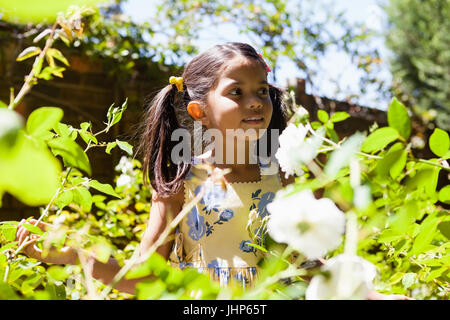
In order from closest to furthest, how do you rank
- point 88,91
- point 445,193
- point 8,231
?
1. point 445,193
2. point 8,231
3. point 88,91

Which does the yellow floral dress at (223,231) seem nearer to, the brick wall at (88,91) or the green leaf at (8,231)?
the green leaf at (8,231)

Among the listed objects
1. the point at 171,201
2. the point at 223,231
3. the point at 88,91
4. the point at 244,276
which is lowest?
the point at 244,276

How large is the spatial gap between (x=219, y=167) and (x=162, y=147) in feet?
0.72

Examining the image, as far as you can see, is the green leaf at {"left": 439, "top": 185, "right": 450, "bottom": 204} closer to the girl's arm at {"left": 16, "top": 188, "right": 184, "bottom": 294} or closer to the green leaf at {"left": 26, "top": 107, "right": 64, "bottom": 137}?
the green leaf at {"left": 26, "top": 107, "right": 64, "bottom": 137}

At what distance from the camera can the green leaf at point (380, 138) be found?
1.86ft

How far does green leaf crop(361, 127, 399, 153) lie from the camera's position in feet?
1.86

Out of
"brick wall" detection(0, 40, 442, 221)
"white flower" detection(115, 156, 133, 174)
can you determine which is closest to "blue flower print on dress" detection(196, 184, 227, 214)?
"white flower" detection(115, 156, 133, 174)

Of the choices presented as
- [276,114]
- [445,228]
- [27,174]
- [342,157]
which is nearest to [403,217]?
[342,157]

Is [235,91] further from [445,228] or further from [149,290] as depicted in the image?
[149,290]

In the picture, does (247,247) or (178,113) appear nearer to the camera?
(247,247)

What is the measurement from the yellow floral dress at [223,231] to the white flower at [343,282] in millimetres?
962

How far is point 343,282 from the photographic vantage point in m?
0.40

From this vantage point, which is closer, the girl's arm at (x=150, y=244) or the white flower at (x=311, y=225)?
the white flower at (x=311, y=225)

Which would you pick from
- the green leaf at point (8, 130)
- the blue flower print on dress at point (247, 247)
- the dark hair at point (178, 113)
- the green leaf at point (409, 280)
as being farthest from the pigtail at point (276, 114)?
the green leaf at point (8, 130)
